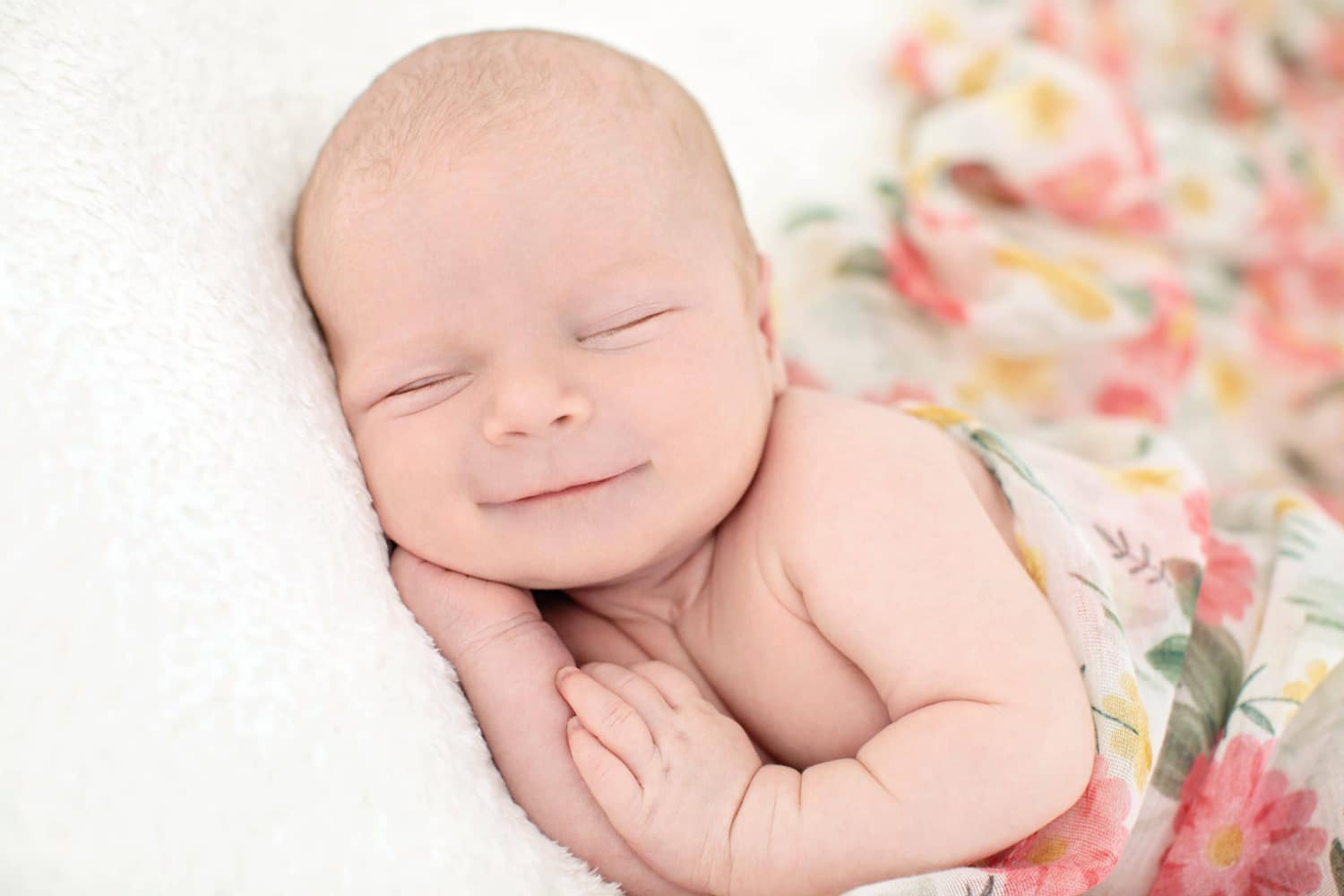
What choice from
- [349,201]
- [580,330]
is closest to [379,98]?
[349,201]

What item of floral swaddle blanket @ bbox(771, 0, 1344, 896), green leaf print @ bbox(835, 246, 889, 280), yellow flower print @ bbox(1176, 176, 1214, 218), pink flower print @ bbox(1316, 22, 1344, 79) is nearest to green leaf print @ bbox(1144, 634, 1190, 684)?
floral swaddle blanket @ bbox(771, 0, 1344, 896)

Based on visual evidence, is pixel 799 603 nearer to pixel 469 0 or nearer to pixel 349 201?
pixel 349 201

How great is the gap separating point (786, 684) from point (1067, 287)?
0.84 meters

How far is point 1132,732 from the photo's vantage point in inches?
36.9

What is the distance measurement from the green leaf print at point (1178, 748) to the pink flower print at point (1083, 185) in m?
0.89

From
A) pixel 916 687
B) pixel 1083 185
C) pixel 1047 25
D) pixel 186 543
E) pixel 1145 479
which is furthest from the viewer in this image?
pixel 1047 25

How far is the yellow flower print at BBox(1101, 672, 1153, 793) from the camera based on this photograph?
0.93 metres

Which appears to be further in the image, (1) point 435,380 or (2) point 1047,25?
(2) point 1047,25

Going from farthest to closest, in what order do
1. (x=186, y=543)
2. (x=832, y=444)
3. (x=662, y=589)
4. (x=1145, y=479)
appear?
(x=1145, y=479)
(x=662, y=589)
(x=832, y=444)
(x=186, y=543)

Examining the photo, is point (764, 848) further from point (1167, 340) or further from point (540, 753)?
point (1167, 340)

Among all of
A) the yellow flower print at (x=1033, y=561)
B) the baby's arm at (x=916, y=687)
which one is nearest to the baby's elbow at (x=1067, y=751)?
the baby's arm at (x=916, y=687)

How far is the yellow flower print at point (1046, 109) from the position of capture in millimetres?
1694

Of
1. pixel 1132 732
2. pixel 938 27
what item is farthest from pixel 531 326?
pixel 938 27

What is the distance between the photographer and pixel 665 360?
0.99 meters
